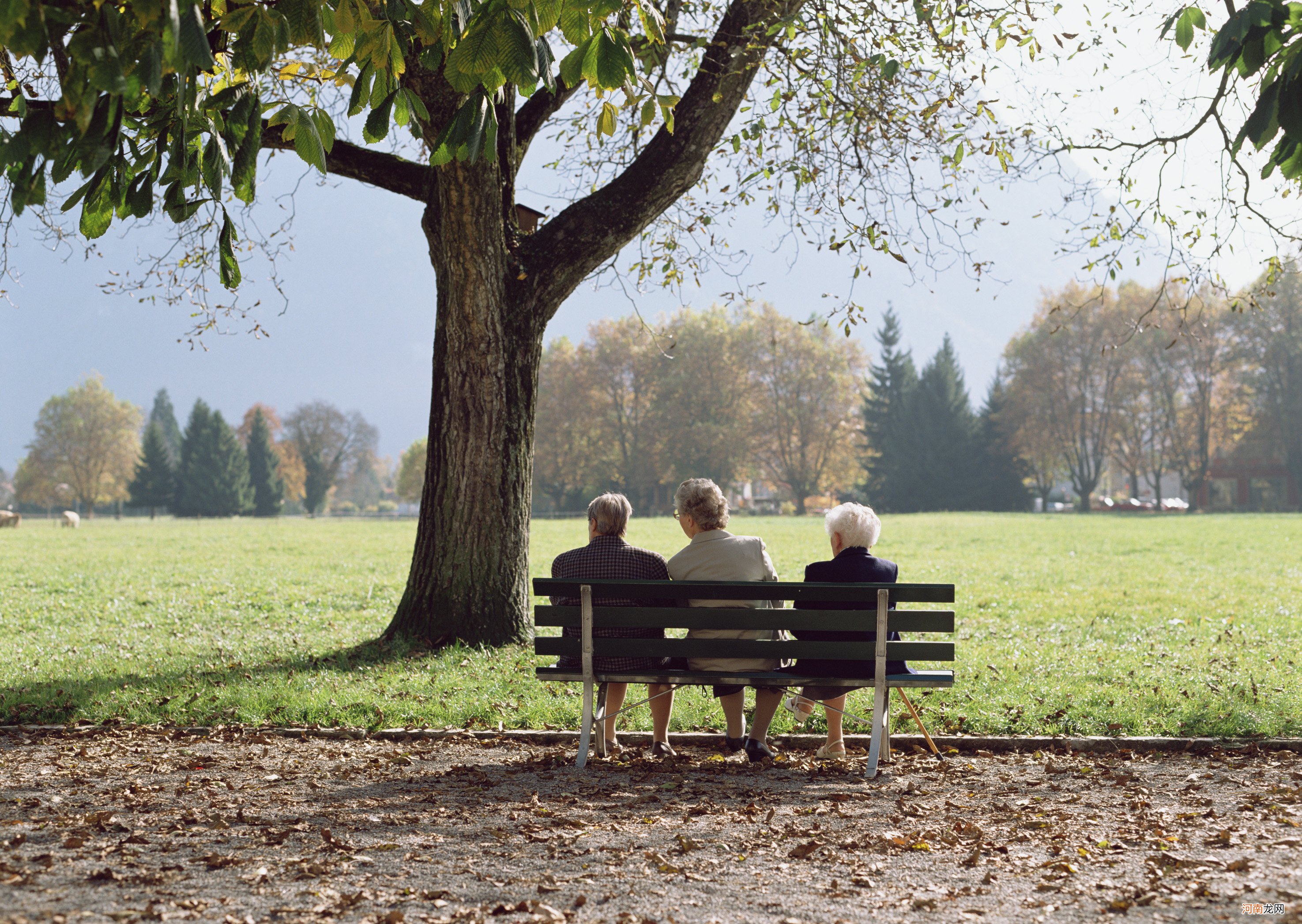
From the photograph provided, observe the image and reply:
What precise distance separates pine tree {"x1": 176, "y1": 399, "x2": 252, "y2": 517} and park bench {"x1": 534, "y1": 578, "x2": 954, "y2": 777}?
79876 millimetres

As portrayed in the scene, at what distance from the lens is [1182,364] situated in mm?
55688

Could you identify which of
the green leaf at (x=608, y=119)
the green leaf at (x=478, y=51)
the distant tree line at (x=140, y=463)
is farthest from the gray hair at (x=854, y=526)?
the distant tree line at (x=140, y=463)

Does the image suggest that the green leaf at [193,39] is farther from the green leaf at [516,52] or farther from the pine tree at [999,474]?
the pine tree at [999,474]

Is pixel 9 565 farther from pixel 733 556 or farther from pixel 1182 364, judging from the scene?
pixel 1182 364

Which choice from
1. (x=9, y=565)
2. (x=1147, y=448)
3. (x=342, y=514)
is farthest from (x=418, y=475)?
(x=9, y=565)

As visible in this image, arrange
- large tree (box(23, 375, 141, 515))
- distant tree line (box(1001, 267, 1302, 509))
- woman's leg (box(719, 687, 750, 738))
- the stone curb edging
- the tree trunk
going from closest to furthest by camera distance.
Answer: woman's leg (box(719, 687, 750, 738)), the stone curb edging, the tree trunk, distant tree line (box(1001, 267, 1302, 509)), large tree (box(23, 375, 141, 515))

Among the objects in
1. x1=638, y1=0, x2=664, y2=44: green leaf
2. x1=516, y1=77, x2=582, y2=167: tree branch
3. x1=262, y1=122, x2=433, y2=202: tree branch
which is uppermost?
x1=516, y1=77, x2=582, y2=167: tree branch

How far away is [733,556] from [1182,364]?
189 ft

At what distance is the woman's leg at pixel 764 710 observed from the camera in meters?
5.97

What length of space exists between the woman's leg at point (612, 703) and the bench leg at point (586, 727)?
0.27 m

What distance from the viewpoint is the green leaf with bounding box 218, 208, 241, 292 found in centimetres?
508

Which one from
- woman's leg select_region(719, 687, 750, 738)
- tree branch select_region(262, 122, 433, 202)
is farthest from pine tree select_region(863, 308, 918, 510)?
woman's leg select_region(719, 687, 750, 738)

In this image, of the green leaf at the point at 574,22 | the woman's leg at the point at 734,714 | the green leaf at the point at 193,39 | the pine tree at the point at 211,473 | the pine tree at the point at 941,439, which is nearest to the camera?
the green leaf at the point at 193,39

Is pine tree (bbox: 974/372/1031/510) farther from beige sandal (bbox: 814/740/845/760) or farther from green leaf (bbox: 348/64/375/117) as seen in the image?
green leaf (bbox: 348/64/375/117)
